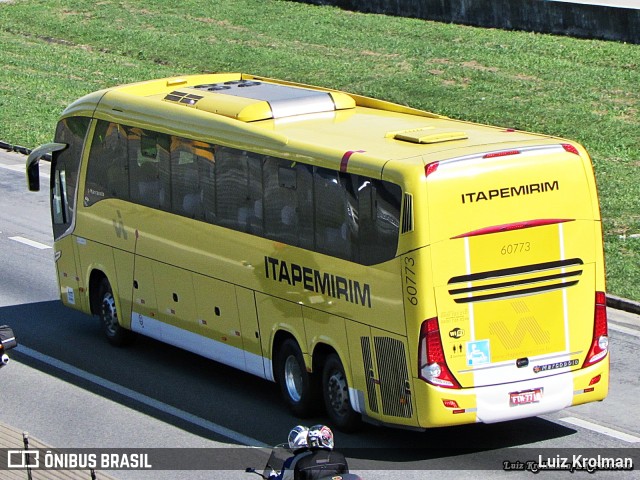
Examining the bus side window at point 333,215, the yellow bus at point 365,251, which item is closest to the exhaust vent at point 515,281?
the yellow bus at point 365,251

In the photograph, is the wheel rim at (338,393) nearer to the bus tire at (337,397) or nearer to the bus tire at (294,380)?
the bus tire at (337,397)

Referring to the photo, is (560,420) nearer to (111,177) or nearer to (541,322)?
(541,322)

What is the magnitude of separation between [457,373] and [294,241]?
2621 mm

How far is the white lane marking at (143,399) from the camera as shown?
15539 millimetres

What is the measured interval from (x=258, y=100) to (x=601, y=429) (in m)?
5.46

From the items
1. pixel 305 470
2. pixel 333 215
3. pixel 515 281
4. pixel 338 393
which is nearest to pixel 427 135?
pixel 333 215

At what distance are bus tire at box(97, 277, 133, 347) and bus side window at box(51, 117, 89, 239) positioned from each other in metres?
1.09

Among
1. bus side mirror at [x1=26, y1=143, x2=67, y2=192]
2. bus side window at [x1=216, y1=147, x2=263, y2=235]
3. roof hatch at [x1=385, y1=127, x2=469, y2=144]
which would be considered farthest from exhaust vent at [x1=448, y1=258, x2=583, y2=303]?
bus side mirror at [x1=26, y1=143, x2=67, y2=192]

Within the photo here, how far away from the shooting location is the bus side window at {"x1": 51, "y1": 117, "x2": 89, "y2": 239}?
19.7m

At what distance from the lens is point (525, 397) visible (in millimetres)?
14242

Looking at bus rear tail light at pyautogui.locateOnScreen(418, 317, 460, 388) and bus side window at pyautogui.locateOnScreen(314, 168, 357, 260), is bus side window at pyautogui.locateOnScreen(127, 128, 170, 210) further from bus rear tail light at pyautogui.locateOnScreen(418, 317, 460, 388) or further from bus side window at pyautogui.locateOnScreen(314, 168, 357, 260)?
bus rear tail light at pyautogui.locateOnScreen(418, 317, 460, 388)

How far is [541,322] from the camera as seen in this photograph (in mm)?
14352

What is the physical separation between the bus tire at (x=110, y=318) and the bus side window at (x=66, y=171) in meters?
1.09

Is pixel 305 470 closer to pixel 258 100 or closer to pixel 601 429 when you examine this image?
pixel 601 429
